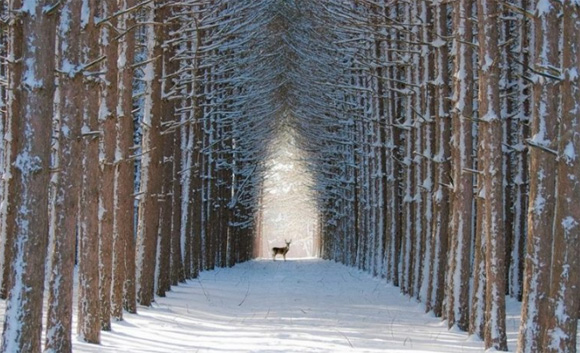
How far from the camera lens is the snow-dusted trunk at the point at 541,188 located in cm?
1055

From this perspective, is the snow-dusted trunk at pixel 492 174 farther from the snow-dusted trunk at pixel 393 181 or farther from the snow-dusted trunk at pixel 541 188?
the snow-dusted trunk at pixel 393 181

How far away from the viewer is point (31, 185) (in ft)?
30.4

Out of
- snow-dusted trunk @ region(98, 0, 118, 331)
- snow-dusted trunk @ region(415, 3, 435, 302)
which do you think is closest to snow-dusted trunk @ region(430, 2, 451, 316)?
snow-dusted trunk @ region(415, 3, 435, 302)

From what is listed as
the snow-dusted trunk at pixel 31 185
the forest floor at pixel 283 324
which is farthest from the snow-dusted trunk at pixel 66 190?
the snow-dusted trunk at pixel 31 185

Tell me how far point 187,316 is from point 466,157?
20.5ft

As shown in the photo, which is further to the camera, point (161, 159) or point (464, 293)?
point (161, 159)

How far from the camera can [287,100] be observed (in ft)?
169

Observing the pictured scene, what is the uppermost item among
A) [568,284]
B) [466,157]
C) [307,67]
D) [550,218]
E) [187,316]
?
[307,67]

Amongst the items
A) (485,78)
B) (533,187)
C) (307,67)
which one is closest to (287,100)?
(307,67)

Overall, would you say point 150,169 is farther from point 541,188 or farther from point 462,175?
point 541,188

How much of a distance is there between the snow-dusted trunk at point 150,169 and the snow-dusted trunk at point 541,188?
10193mm

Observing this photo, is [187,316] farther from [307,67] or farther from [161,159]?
[307,67]

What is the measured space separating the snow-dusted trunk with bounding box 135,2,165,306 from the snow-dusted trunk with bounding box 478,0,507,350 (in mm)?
7648

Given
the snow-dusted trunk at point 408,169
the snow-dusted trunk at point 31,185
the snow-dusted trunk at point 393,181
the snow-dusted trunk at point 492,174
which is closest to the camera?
the snow-dusted trunk at point 31,185
